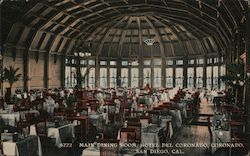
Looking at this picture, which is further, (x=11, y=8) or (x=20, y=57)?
(x=20, y=57)

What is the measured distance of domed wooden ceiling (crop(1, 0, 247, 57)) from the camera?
53.3 ft

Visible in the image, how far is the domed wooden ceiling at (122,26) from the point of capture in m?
16.2

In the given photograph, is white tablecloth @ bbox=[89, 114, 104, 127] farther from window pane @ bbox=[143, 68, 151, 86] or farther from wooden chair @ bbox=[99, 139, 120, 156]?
window pane @ bbox=[143, 68, 151, 86]

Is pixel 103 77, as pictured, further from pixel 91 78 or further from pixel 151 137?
pixel 151 137

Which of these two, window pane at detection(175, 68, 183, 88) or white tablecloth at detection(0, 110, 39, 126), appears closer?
white tablecloth at detection(0, 110, 39, 126)

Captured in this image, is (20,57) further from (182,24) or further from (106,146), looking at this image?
(106,146)

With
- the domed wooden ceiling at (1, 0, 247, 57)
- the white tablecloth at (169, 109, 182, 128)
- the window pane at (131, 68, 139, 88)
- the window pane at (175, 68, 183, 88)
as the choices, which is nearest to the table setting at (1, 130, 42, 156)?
the white tablecloth at (169, 109, 182, 128)

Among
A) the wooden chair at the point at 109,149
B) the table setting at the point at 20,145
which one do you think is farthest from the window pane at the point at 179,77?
the wooden chair at the point at 109,149

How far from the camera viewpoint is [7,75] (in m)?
15.2

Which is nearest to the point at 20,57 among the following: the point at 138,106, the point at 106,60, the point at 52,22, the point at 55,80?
the point at 52,22

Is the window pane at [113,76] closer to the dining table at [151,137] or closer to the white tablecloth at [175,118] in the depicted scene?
the white tablecloth at [175,118]

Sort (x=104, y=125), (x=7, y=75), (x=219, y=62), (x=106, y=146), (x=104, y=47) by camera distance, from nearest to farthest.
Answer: (x=106, y=146), (x=104, y=125), (x=7, y=75), (x=219, y=62), (x=104, y=47)

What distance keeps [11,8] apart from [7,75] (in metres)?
3.53

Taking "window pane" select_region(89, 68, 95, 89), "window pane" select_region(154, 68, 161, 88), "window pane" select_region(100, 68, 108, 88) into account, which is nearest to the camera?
"window pane" select_region(154, 68, 161, 88)
